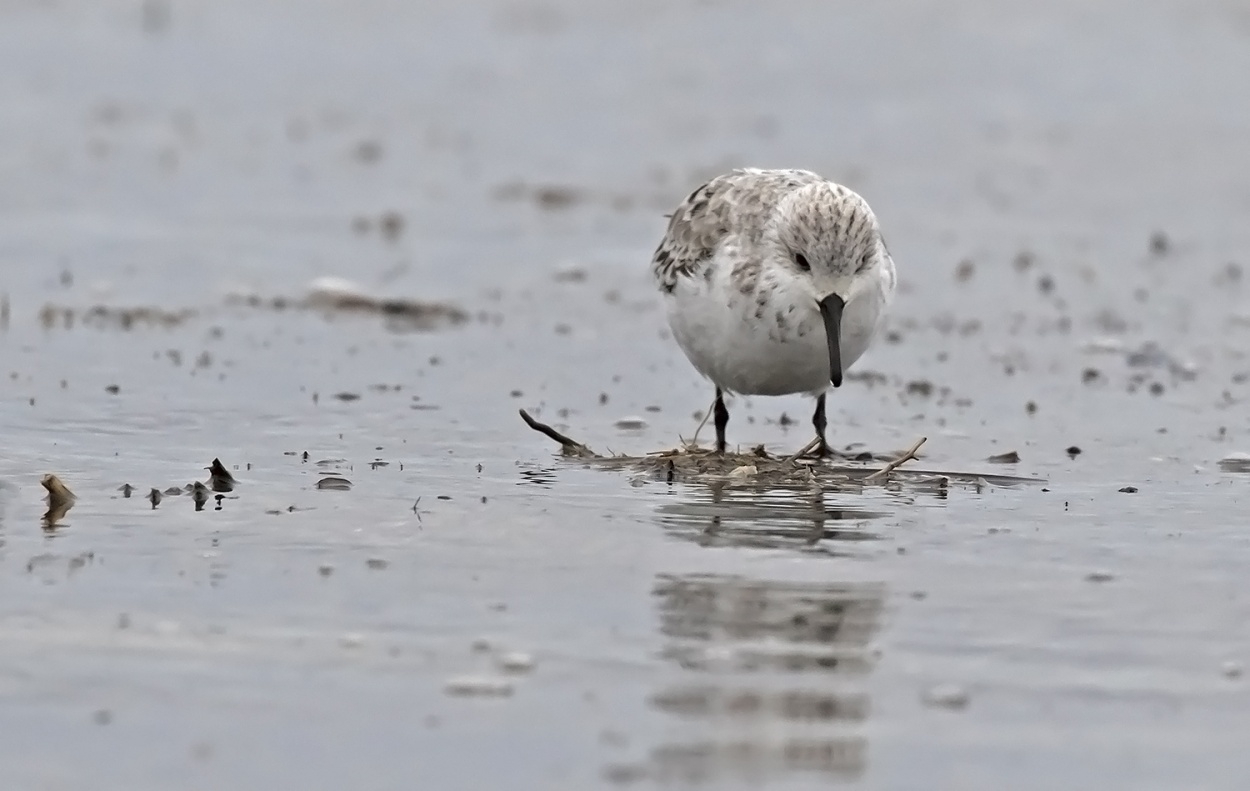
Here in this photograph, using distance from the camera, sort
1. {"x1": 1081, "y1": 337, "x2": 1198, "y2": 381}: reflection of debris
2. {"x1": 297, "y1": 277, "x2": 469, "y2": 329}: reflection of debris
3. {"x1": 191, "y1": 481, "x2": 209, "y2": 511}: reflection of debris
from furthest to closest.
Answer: {"x1": 297, "y1": 277, "x2": 469, "y2": 329}: reflection of debris < {"x1": 1081, "y1": 337, "x2": 1198, "y2": 381}: reflection of debris < {"x1": 191, "y1": 481, "x2": 209, "y2": 511}: reflection of debris

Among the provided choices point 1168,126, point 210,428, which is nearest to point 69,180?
point 210,428

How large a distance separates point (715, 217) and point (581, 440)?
1091 mm

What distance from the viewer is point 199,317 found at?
10320 millimetres

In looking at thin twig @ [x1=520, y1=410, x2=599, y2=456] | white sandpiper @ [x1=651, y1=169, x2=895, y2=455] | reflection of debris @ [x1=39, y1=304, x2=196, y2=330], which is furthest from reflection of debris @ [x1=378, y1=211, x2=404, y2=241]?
thin twig @ [x1=520, y1=410, x2=599, y2=456]

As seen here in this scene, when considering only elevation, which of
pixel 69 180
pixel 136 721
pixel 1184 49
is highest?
pixel 1184 49

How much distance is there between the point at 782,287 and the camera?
7.02 m

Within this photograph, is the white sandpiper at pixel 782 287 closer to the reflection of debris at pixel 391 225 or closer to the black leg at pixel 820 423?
the black leg at pixel 820 423

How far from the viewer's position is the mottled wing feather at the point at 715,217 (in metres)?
7.51

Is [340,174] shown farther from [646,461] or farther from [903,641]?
[903,641]

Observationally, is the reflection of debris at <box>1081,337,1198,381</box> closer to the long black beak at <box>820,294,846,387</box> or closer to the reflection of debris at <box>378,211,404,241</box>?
the long black beak at <box>820,294,846,387</box>

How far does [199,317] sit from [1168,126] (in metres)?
9.73

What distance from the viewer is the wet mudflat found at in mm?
4402

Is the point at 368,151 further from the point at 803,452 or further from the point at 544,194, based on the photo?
the point at 803,452

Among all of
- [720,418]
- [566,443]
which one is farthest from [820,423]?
[566,443]
